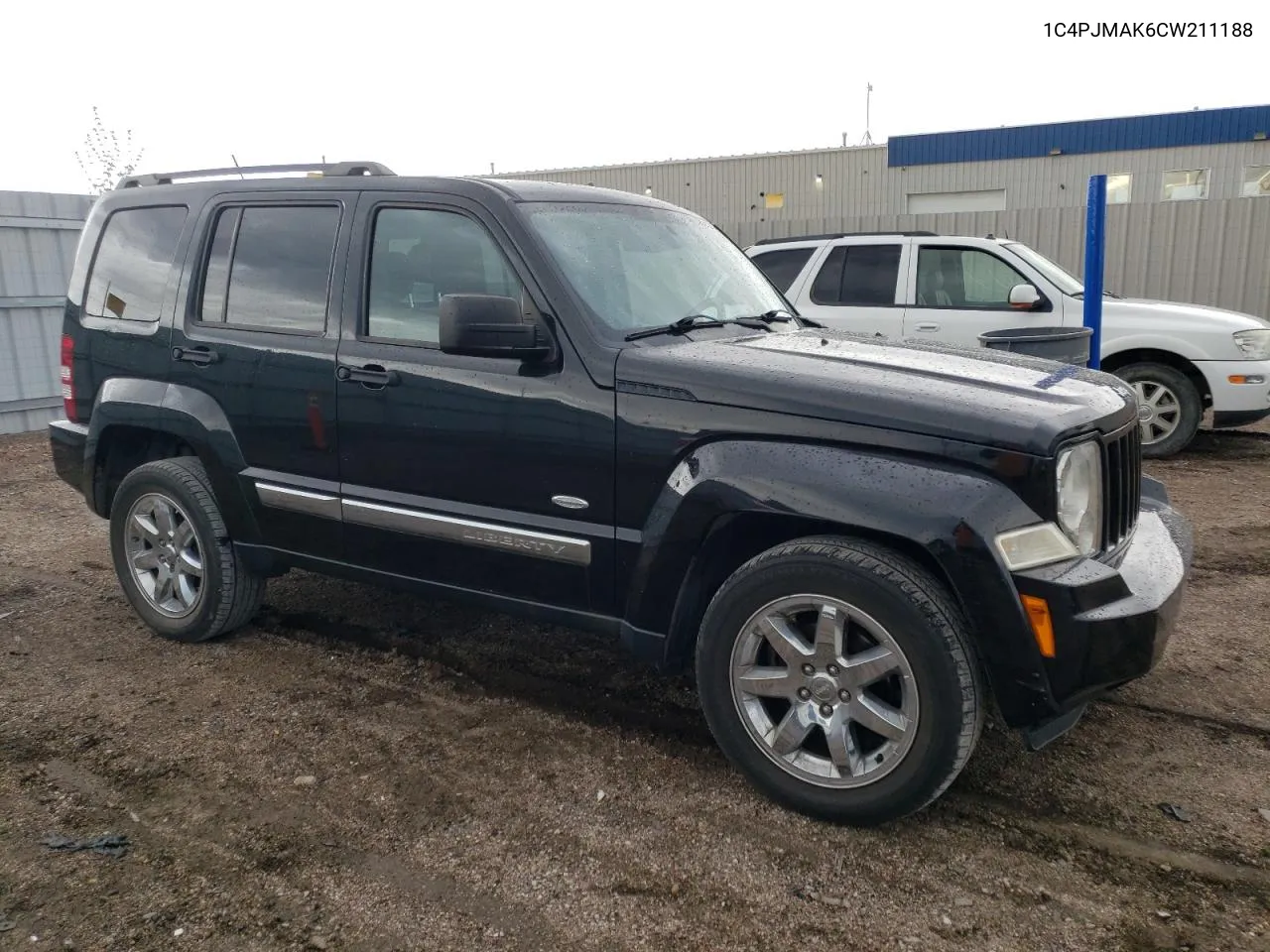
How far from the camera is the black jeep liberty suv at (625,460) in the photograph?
2.78 meters

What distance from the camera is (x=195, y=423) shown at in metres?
4.27

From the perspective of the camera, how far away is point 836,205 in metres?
25.1

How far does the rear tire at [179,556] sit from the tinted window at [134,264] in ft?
2.42

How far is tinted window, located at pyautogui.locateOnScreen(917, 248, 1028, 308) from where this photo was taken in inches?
330

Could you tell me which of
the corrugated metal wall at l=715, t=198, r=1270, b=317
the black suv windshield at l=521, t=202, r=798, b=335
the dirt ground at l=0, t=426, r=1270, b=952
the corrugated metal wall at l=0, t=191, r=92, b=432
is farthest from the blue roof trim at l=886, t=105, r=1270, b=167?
the black suv windshield at l=521, t=202, r=798, b=335

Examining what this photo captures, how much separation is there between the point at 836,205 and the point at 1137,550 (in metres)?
23.3

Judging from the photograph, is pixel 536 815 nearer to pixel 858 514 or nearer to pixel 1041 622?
pixel 858 514

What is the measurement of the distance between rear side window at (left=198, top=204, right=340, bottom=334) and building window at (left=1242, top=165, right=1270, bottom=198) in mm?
23760

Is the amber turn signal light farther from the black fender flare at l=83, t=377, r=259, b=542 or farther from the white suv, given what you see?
the white suv

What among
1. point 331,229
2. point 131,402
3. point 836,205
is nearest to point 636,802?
point 331,229

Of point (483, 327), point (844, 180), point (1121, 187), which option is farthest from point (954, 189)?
point (483, 327)

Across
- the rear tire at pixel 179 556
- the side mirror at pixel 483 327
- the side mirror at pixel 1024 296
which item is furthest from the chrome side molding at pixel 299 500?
the side mirror at pixel 1024 296

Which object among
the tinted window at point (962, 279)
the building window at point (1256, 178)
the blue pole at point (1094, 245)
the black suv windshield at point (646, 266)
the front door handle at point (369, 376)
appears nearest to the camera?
the black suv windshield at point (646, 266)

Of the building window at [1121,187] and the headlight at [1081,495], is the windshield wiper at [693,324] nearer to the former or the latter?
the headlight at [1081,495]
